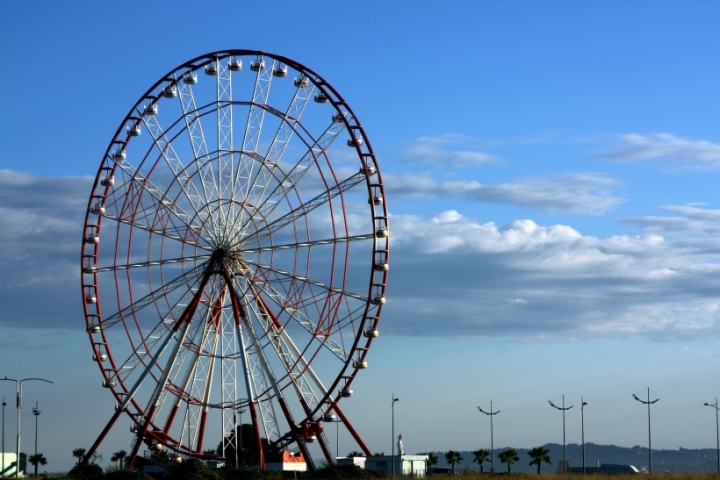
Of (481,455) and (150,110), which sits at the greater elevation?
(150,110)

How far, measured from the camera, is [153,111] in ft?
217

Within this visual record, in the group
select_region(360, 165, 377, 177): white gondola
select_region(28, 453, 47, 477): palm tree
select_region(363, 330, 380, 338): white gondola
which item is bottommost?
select_region(28, 453, 47, 477): palm tree

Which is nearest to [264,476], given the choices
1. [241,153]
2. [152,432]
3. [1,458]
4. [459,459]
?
[152,432]

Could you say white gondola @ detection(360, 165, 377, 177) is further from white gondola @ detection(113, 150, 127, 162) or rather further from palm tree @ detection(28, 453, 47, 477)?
palm tree @ detection(28, 453, 47, 477)

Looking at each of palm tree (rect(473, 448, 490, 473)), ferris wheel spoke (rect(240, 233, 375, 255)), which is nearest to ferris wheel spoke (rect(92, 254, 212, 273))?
ferris wheel spoke (rect(240, 233, 375, 255))

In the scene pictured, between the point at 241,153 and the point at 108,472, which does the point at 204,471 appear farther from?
the point at 241,153

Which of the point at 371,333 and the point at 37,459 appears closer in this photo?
the point at 371,333

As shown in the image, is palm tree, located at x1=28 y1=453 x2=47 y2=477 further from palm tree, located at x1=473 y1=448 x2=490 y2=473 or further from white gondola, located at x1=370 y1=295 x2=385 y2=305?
white gondola, located at x1=370 y1=295 x2=385 y2=305

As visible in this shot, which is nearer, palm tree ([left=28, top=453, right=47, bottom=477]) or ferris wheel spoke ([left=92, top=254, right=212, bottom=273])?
ferris wheel spoke ([left=92, top=254, right=212, bottom=273])

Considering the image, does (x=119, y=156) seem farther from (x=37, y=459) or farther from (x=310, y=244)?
(x=37, y=459)

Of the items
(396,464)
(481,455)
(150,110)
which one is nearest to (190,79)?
(150,110)

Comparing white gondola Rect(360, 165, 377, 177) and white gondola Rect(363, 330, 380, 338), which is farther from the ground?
white gondola Rect(360, 165, 377, 177)

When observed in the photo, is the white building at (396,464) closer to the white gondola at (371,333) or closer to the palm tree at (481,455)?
the white gondola at (371,333)

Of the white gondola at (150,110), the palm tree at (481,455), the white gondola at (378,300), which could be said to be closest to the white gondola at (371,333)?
the white gondola at (378,300)
